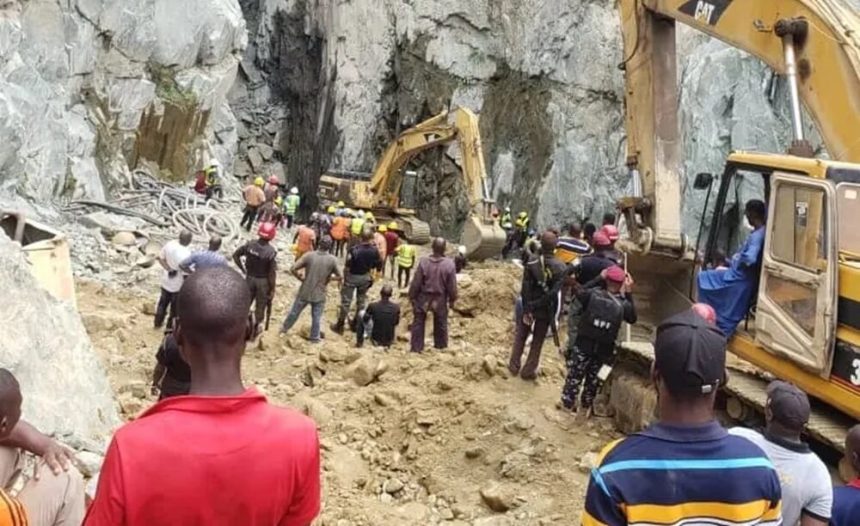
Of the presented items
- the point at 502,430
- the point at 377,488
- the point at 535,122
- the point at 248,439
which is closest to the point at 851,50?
the point at 502,430

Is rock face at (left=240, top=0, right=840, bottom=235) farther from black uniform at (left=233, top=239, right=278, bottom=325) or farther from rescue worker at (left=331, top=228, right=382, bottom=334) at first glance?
black uniform at (left=233, top=239, right=278, bottom=325)

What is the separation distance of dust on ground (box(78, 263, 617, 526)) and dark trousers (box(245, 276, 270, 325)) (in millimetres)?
335

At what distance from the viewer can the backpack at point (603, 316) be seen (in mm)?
6477

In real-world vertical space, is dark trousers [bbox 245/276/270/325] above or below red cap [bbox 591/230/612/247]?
below

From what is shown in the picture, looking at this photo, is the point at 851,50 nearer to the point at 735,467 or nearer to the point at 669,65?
the point at 669,65

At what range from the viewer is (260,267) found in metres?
9.66

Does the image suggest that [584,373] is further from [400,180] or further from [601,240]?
[400,180]

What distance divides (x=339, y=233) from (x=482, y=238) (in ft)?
11.4

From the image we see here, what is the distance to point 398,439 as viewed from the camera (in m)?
6.98

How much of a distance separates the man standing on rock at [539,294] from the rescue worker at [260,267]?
3322mm

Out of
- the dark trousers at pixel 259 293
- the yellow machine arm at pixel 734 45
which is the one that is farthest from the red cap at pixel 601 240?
the dark trousers at pixel 259 293

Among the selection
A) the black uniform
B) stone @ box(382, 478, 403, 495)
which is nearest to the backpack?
stone @ box(382, 478, 403, 495)

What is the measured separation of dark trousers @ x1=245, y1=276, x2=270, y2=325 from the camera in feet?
31.8

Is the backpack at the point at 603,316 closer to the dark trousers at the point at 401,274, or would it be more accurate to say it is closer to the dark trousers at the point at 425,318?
the dark trousers at the point at 425,318
